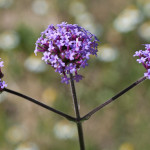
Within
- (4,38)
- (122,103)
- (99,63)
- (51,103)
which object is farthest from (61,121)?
(4,38)

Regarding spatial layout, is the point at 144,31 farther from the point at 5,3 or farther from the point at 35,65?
the point at 5,3

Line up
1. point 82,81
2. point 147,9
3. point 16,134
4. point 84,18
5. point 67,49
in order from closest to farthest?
point 67,49 → point 16,134 → point 82,81 → point 147,9 → point 84,18

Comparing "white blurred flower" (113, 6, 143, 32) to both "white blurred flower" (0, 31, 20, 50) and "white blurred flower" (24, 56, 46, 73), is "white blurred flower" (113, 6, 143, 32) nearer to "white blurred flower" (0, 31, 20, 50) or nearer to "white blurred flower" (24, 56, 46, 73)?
"white blurred flower" (24, 56, 46, 73)

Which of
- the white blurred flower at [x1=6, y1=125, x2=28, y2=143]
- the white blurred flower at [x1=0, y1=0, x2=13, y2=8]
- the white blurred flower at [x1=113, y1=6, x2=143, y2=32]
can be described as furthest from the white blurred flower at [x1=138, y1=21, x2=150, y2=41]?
the white blurred flower at [x1=0, y1=0, x2=13, y2=8]

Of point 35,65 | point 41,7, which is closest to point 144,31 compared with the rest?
point 35,65

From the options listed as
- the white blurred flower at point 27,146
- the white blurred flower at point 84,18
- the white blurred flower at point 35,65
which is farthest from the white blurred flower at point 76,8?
the white blurred flower at point 27,146

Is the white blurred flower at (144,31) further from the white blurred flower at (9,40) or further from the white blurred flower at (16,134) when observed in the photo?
the white blurred flower at (16,134)
